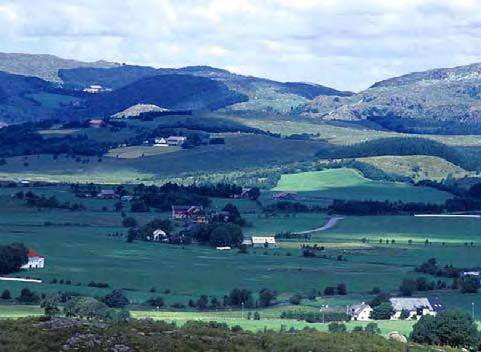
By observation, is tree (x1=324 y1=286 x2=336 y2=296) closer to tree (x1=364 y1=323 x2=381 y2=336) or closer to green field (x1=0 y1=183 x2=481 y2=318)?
green field (x1=0 y1=183 x2=481 y2=318)

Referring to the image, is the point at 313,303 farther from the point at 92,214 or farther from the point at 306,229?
the point at 92,214

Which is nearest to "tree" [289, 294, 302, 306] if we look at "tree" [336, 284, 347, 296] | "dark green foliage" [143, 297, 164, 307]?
"tree" [336, 284, 347, 296]

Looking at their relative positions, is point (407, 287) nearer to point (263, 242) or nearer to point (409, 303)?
point (409, 303)

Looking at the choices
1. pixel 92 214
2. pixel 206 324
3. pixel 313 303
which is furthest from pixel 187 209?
pixel 206 324

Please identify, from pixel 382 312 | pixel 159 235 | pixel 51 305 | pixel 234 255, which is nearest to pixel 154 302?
pixel 51 305

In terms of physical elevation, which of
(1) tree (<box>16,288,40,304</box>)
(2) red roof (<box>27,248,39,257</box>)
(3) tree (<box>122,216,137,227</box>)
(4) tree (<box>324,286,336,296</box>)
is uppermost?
(3) tree (<box>122,216,137,227</box>)

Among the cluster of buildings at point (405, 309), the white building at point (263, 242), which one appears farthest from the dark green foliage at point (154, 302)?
the white building at point (263, 242)

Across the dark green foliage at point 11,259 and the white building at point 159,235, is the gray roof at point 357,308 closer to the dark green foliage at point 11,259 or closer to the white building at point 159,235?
the dark green foliage at point 11,259
